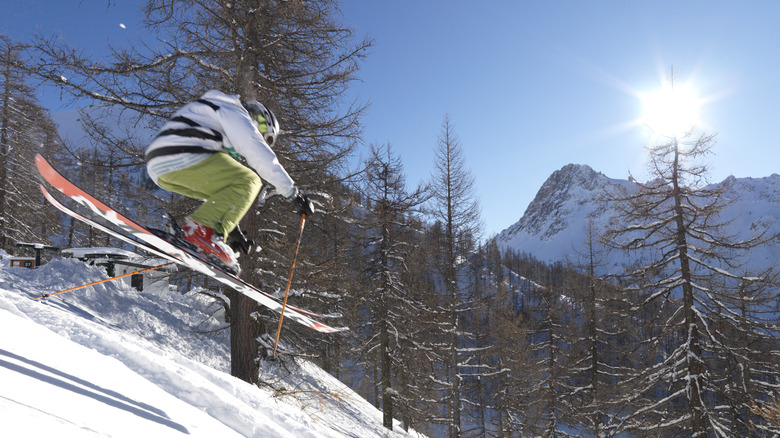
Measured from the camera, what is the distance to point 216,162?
3074 mm

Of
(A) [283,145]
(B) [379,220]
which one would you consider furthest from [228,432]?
(B) [379,220]

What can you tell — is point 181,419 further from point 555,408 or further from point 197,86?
point 555,408

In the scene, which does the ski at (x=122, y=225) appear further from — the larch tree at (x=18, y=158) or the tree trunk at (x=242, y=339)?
the larch tree at (x=18, y=158)

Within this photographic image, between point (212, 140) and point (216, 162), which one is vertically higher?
point (212, 140)

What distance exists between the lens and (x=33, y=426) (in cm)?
112

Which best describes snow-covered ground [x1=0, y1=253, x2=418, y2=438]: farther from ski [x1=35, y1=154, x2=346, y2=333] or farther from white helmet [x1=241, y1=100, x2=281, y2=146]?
white helmet [x1=241, y1=100, x2=281, y2=146]

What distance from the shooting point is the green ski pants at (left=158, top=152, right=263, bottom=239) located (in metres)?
3.08

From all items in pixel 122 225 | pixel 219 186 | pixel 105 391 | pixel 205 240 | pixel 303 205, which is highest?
pixel 219 186

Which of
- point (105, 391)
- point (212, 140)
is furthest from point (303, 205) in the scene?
point (105, 391)

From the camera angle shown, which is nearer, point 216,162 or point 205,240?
point 216,162

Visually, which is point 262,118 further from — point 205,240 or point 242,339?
point 242,339

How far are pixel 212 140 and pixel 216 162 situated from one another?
17 centimetres

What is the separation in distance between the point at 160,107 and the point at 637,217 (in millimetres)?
11269

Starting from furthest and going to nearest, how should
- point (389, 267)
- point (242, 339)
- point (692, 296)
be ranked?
A: point (389, 267), point (692, 296), point (242, 339)
